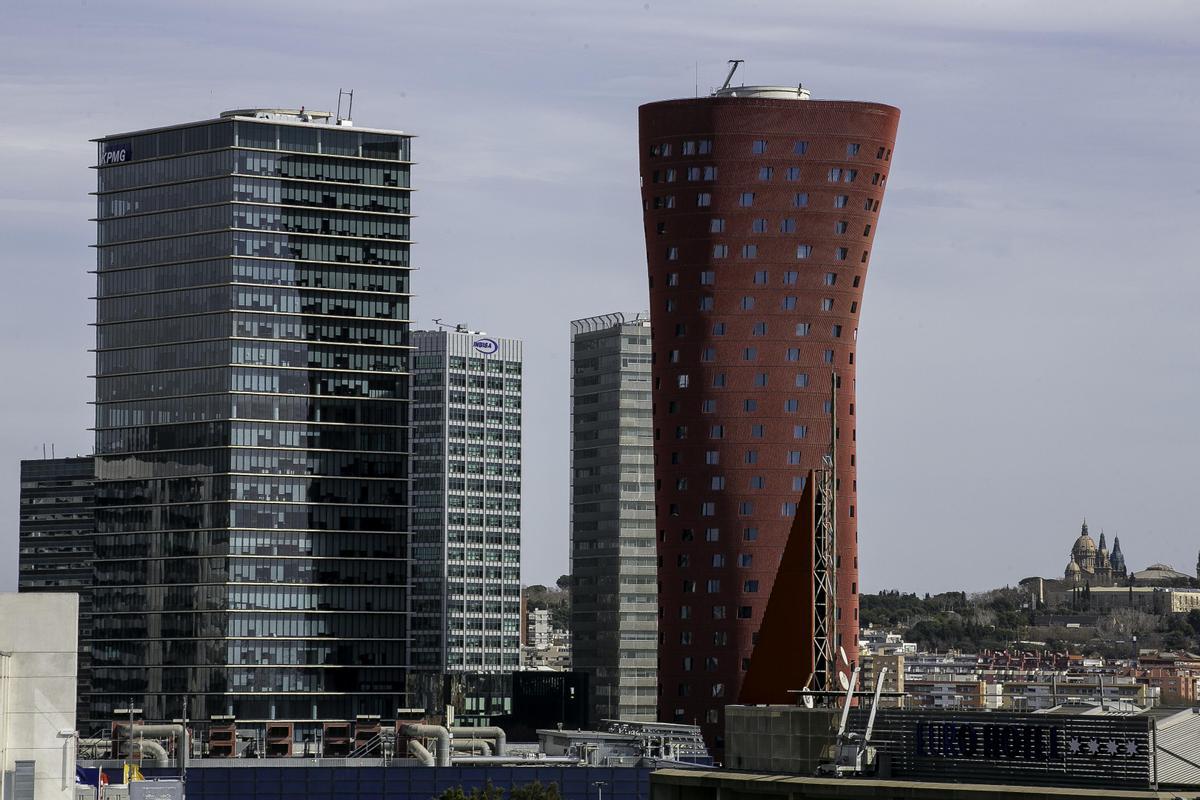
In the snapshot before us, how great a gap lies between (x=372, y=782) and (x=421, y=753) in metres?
20.6

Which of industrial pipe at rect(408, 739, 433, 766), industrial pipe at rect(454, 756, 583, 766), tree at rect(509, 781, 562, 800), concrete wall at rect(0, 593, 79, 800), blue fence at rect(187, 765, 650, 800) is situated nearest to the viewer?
concrete wall at rect(0, 593, 79, 800)

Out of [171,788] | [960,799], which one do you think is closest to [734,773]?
[960,799]

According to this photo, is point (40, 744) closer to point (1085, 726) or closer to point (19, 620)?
point (19, 620)

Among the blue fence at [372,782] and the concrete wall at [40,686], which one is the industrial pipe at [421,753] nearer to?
the blue fence at [372,782]

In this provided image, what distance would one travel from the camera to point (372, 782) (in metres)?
171

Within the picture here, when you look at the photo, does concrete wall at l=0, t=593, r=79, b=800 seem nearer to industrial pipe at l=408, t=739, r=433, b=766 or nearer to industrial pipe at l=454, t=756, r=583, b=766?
industrial pipe at l=454, t=756, r=583, b=766

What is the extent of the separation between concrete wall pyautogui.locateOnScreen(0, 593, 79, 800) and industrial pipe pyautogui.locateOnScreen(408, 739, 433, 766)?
10188 cm

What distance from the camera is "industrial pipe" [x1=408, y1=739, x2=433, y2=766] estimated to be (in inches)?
7387

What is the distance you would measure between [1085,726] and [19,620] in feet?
117

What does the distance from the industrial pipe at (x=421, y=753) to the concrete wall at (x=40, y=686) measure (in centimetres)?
10188

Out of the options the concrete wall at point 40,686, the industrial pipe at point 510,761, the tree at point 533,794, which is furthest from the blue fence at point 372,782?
the concrete wall at point 40,686

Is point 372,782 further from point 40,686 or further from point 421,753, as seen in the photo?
point 40,686

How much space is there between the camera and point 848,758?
234ft

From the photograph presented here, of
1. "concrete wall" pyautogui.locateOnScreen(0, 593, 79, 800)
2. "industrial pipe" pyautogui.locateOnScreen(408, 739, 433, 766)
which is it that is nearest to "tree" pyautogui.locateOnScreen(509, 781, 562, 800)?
"industrial pipe" pyautogui.locateOnScreen(408, 739, 433, 766)
